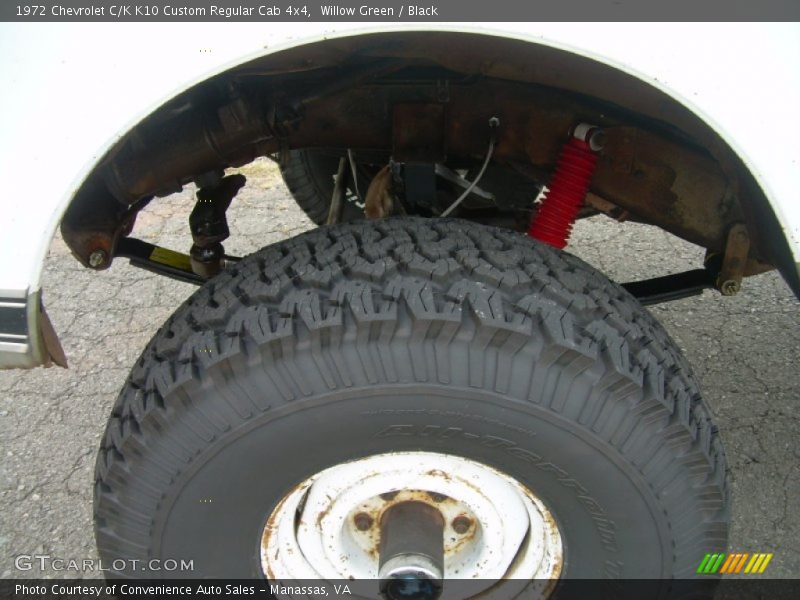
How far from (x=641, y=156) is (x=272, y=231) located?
2259 mm

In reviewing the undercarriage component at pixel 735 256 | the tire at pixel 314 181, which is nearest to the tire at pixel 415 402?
the undercarriage component at pixel 735 256

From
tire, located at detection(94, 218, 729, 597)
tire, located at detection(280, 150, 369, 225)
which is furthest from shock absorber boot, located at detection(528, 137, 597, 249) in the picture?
tire, located at detection(280, 150, 369, 225)

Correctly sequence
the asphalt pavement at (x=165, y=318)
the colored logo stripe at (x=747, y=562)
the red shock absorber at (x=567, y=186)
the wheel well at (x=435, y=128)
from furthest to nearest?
the asphalt pavement at (x=165, y=318) → the colored logo stripe at (x=747, y=562) → the red shock absorber at (x=567, y=186) → the wheel well at (x=435, y=128)

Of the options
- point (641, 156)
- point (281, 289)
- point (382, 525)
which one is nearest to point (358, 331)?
point (281, 289)

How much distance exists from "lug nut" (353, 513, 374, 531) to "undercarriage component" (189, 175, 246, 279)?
841 mm

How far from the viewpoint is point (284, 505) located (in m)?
1.50

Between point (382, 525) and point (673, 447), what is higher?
point (673, 447)

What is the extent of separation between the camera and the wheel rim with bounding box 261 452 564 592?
1475mm

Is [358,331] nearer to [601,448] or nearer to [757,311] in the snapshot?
[601,448]

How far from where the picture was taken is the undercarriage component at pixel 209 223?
1984 mm

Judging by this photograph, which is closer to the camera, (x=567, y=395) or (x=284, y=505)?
(x=567, y=395)

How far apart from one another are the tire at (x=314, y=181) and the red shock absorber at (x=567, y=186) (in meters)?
1.08

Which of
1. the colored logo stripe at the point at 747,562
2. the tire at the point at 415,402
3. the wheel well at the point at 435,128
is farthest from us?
the colored logo stripe at the point at 747,562

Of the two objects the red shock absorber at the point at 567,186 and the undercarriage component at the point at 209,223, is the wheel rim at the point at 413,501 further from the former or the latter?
the undercarriage component at the point at 209,223
